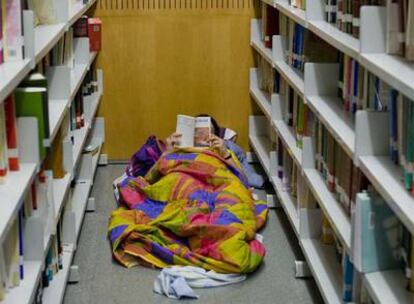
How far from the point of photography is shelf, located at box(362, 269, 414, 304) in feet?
6.86

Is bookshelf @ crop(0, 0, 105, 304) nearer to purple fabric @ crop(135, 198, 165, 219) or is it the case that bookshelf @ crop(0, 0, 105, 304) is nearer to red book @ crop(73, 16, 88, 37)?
red book @ crop(73, 16, 88, 37)

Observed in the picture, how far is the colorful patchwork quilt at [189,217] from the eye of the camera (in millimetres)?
3225

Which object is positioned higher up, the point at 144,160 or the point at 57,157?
the point at 57,157

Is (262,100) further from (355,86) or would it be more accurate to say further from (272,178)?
(355,86)

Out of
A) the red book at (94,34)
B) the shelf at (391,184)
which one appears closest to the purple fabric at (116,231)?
the red book at (94,34)

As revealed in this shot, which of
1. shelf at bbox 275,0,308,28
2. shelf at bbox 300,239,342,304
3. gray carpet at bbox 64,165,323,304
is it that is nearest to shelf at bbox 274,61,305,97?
shelf at bbox 275,0,308,28

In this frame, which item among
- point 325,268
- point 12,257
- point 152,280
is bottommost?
point 152,280

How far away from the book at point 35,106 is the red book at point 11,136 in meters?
0.09

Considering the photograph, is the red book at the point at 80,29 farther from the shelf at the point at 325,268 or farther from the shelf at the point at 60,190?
the shelf at the point at 325,268

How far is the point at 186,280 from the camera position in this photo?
123 inches

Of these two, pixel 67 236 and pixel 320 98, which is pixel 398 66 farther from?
pixel 67 236

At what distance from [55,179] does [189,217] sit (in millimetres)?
631

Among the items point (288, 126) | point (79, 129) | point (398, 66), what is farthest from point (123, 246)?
point (398, 66)

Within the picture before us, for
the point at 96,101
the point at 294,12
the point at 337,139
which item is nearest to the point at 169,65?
the point at 96,101
